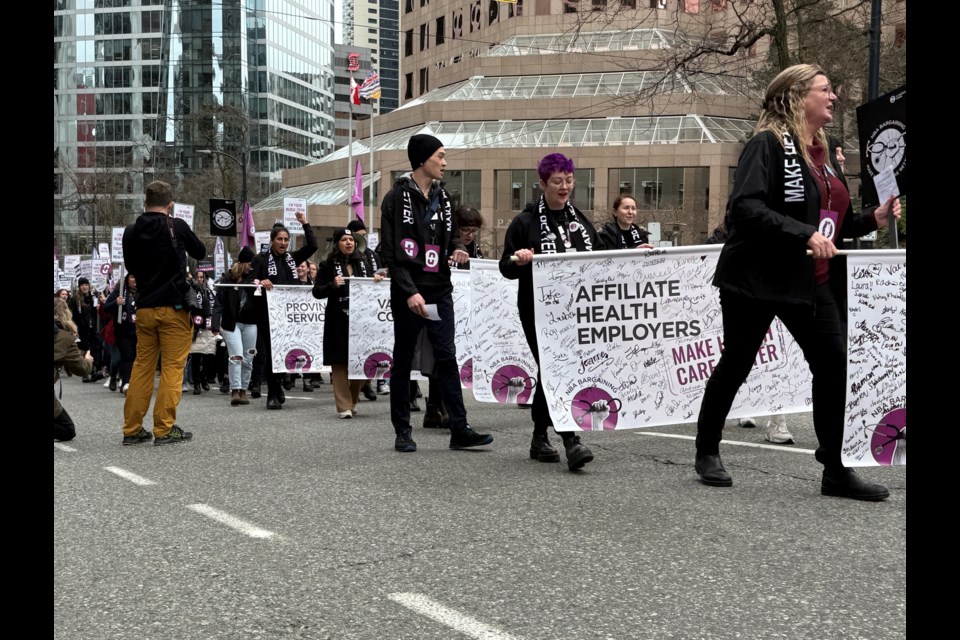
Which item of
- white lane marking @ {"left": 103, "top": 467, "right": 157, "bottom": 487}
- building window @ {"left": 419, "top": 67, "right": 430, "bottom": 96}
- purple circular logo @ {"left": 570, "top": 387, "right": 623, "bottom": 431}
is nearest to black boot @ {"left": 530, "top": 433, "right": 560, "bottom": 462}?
purple circular logo @ {"left": 570, "top": 387, "right": 623, "bottom": 431}

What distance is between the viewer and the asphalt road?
11.1 feet

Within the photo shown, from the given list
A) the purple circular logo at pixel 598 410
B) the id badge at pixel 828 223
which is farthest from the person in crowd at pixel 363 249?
the id badge at pixel 828 223

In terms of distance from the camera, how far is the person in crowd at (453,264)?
30.2 ft

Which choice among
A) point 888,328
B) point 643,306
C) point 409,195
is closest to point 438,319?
point 409,195

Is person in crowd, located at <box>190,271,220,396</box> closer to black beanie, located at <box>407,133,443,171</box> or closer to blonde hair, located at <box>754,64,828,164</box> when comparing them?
black beanie, located at <box>407,133,443,171</box>

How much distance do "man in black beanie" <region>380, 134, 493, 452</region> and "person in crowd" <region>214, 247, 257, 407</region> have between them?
5446 mm

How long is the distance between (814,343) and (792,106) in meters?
1.21

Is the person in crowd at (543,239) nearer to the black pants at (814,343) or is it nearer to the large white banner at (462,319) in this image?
the black pants at (814,343)

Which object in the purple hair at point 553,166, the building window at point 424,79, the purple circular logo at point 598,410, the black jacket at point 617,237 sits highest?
the building window at point 424,79

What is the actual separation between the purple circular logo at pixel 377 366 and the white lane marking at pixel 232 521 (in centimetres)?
536

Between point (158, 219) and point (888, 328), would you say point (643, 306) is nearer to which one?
point (888, 328)

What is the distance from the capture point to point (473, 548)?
432 centimetres

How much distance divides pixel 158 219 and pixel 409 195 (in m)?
2.30

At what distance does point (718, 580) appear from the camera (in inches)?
148
